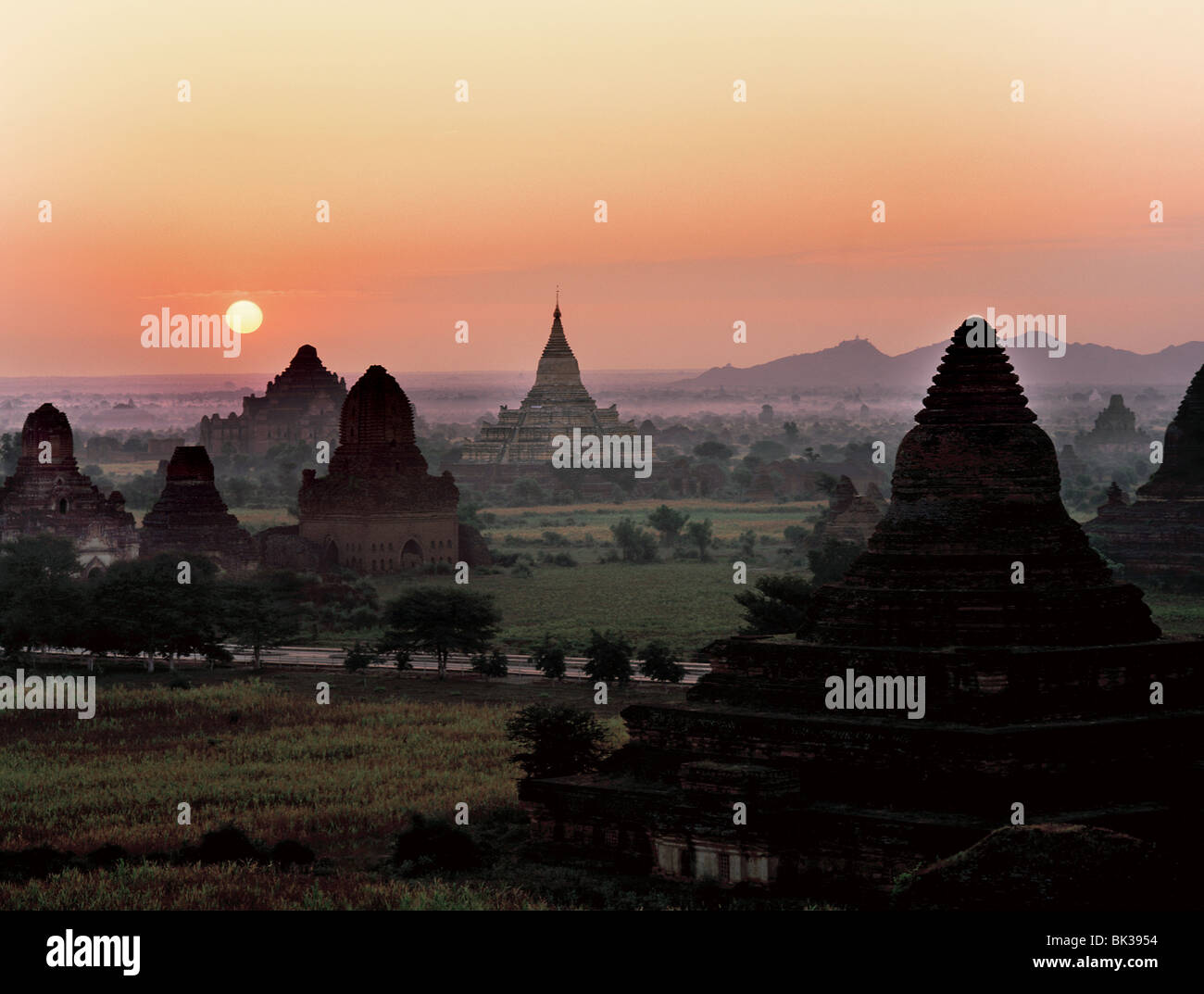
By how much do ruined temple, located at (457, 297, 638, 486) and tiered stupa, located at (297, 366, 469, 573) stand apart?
262 ft

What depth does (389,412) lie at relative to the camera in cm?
9788

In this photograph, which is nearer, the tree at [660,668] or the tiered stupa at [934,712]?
the tiered stupa at [934,712]

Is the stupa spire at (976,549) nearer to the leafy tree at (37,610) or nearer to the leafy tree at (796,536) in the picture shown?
the leafy tree at (37,610)

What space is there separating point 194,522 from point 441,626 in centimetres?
3425

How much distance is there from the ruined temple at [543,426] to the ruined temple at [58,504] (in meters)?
85.2

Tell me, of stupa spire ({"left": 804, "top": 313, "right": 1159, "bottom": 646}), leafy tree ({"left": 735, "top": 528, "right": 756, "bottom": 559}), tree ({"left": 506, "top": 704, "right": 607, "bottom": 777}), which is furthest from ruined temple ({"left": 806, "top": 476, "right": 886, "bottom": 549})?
stupa spire ({"left": 804, "top": 313, "right": 1159, "bottom": 646})

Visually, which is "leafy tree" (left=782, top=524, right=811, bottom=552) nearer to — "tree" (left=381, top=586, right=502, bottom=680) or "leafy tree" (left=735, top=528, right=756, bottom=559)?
"leafy tree" (left=735, top=528, right=756, bottom=559)

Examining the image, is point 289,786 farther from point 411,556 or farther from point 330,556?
point 411,556

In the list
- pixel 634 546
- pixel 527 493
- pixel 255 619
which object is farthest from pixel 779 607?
pixel 527 493

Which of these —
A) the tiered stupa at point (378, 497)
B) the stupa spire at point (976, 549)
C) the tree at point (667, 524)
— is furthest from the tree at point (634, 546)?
the stupa spire at point (976, 549)

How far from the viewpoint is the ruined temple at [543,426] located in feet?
591

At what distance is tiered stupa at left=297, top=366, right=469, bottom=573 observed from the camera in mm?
94688

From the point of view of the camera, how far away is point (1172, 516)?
81.9 meters
